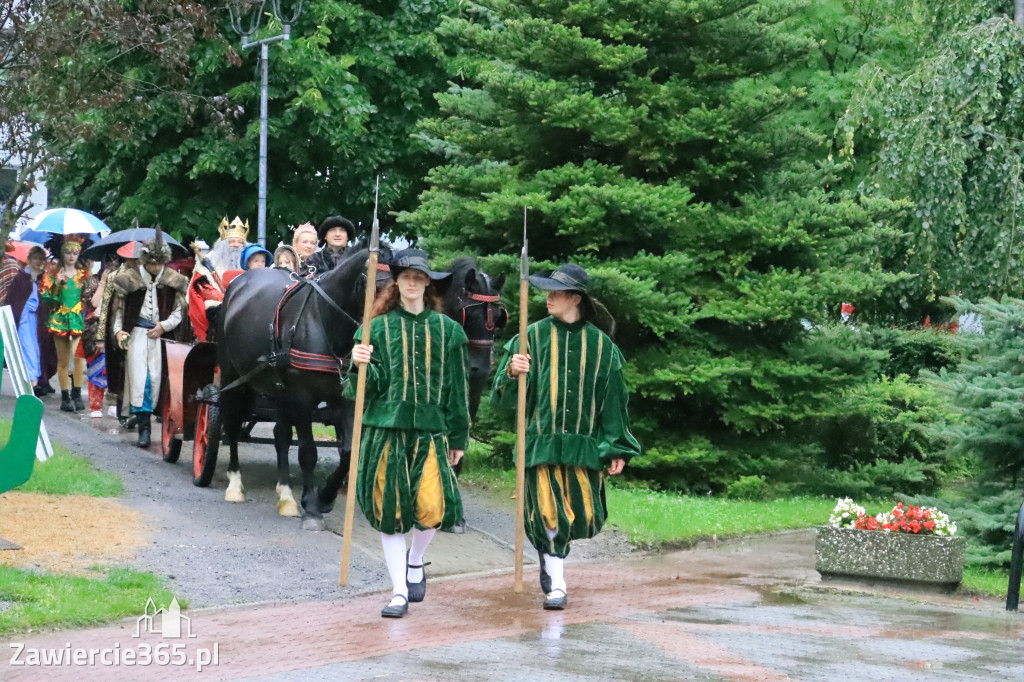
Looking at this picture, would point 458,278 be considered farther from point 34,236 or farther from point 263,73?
point 34,236

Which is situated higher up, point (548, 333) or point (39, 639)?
point (548, 333)

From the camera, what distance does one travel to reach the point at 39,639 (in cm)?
769

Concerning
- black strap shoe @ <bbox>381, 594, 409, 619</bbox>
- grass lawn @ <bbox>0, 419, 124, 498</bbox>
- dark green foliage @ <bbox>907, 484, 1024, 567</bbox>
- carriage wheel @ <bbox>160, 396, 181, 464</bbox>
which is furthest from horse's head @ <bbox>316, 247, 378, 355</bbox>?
dark green foliage @ <bbox>907, 484, 1024, 567</bbox>

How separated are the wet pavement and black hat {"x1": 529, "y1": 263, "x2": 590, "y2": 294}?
1.95 meters

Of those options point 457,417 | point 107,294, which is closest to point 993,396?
point 457,417

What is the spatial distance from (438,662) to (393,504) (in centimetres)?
151

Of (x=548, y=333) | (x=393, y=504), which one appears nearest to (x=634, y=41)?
(x=548, y=333)

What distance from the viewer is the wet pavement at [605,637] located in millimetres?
7301

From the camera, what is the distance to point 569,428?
925 cm

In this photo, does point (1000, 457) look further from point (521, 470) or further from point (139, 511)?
point (139, 511)

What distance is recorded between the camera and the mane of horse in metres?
12.1

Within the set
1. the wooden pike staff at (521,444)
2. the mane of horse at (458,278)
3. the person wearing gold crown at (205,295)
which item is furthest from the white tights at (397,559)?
the person wearing gold crown at (205,295)

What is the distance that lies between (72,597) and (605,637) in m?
2.98

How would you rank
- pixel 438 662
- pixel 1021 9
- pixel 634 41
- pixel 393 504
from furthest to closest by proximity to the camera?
1. pixel 1021 9
2. pixel 634 41
3. pixel 393 504
4. pixel 438 662
